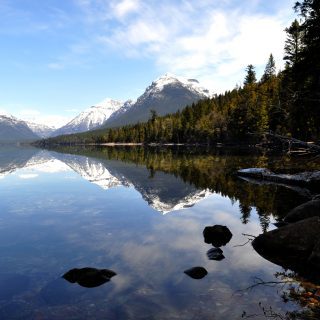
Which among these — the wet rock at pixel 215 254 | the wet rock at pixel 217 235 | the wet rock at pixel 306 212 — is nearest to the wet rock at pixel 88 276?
the wet rock at pixel 215 254

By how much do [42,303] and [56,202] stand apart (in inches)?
811

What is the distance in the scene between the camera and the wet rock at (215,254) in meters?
16.7

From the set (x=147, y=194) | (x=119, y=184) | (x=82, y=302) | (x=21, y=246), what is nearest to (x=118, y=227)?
(x=21, y=246)

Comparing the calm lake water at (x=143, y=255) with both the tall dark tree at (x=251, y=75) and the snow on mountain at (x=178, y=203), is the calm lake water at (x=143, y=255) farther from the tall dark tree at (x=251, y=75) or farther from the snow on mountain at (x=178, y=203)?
the tall dark tree at (x=251, y=75)

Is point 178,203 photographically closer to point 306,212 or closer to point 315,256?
point 306,212

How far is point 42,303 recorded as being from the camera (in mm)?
12180

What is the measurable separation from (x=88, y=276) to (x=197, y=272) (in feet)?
14.5

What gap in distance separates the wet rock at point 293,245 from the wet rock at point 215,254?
199cm

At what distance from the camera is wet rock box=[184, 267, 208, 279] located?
572 inches

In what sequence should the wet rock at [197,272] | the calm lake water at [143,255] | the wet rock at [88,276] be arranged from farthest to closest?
the wet rock at [197,272] → the wet rock at [88,276] → the calm lake water at [143,255]

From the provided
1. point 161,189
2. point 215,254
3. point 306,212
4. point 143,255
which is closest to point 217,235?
point 215,254

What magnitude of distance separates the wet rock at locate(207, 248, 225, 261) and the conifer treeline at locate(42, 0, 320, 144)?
6591 millimetres

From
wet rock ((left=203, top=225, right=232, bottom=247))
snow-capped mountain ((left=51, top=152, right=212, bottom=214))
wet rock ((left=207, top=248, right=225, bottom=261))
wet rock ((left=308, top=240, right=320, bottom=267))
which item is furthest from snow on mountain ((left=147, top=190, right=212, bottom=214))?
wet rock ((left=308, top=240, right=320, bottom=267))

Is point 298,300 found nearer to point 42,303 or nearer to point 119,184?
point 42,303
